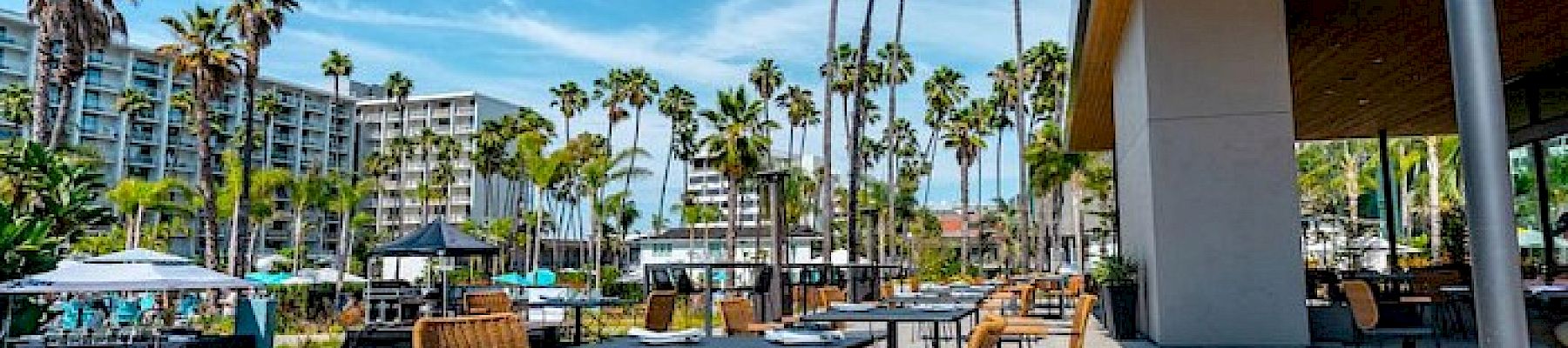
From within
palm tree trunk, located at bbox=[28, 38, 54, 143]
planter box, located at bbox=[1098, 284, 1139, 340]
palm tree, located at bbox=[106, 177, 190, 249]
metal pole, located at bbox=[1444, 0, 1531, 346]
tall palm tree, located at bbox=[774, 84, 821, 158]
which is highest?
tall palm tree, located at bbox=[774, 84, 821, 158]

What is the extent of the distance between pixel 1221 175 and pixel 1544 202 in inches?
361

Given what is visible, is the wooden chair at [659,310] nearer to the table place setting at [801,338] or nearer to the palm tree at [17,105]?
the table place setting at [801,338]

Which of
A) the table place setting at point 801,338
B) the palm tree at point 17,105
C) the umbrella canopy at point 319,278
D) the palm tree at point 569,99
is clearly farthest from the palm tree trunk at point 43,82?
the palm tree at point 17,105

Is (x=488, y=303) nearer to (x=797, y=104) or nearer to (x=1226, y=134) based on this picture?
(x=1226, y=134)

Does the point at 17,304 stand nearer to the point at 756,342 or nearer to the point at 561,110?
A: the point at 756,342

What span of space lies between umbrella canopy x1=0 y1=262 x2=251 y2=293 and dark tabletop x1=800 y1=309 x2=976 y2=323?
6.21m

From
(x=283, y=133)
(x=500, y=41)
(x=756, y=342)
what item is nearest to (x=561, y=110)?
(x=500, y=41)

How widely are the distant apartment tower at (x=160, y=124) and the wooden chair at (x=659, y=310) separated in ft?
188

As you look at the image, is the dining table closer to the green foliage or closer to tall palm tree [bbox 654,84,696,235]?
the green foliage

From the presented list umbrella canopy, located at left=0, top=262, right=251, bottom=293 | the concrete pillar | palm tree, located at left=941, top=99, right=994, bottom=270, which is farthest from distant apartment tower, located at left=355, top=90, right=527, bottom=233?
the concrete pillar

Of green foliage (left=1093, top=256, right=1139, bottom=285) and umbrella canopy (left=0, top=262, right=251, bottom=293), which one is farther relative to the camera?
green foliage (left=1093, top=256, right=1139, bottom=285)

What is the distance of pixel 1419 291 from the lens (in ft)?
41.6

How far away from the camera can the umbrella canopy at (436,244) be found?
1337cm

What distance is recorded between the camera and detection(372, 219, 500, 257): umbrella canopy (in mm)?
13367
